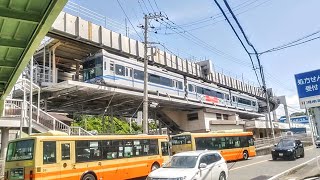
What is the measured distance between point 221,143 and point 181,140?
435 cm

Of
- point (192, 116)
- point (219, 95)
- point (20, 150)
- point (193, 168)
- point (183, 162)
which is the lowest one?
point (193, 168)

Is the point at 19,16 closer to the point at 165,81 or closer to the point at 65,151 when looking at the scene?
the point at 65,151

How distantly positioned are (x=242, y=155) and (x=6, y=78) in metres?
23.2

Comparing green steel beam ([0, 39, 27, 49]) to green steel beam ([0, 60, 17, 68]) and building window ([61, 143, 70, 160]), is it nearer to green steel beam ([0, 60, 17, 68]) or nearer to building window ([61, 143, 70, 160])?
green steel beam ([0, 60, 17, 68])

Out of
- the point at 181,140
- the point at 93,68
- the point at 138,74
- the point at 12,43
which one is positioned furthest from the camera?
the point at 138,74

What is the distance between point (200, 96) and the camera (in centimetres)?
4053

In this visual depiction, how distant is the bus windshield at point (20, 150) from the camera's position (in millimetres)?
14031

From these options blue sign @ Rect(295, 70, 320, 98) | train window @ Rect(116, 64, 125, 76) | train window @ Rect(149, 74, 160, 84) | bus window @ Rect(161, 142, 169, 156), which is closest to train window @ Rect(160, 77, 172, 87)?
train window @ Rect(149, 74, 160, 84)

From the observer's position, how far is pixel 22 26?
8500 millimetres

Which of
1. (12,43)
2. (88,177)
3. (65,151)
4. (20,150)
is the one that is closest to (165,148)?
(88,177)

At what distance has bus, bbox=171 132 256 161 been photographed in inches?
1011

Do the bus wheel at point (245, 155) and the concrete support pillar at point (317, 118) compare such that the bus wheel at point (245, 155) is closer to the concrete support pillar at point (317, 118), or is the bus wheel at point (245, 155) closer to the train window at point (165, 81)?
the train window at point (165, 81)

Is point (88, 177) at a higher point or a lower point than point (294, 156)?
higher

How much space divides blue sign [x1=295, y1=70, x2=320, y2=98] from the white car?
18.5 ft
